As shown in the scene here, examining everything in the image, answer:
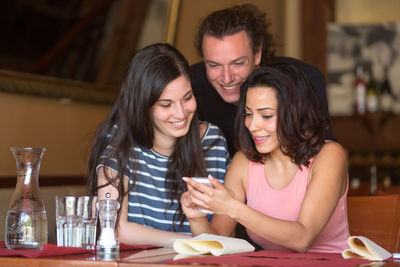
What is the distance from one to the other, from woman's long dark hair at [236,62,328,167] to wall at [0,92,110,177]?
4.88ft

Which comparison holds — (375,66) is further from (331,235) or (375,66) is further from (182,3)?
(331,235)

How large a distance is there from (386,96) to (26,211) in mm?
4677

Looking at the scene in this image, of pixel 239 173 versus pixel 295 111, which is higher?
pixel 295 111

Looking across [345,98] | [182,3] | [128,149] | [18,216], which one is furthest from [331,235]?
[345,98]

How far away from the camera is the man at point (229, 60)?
9.34 feet

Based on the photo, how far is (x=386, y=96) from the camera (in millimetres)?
5836

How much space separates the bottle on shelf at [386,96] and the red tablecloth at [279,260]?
4339mm

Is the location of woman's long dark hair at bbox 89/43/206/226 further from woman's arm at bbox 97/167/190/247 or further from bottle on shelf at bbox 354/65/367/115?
bottle on shelf at bbox 354/65/367/115

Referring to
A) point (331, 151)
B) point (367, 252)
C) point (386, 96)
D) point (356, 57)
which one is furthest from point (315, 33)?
point (367, 252)

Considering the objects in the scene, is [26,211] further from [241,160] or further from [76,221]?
[241,160]

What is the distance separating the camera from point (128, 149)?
2.38 m

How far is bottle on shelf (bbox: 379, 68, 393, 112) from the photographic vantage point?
5781mm

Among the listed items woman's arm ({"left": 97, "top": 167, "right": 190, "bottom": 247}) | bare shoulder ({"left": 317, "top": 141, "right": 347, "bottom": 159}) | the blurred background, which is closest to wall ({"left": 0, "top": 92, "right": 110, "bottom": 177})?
the blurred background

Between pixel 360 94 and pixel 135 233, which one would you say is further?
pixel 360 94
